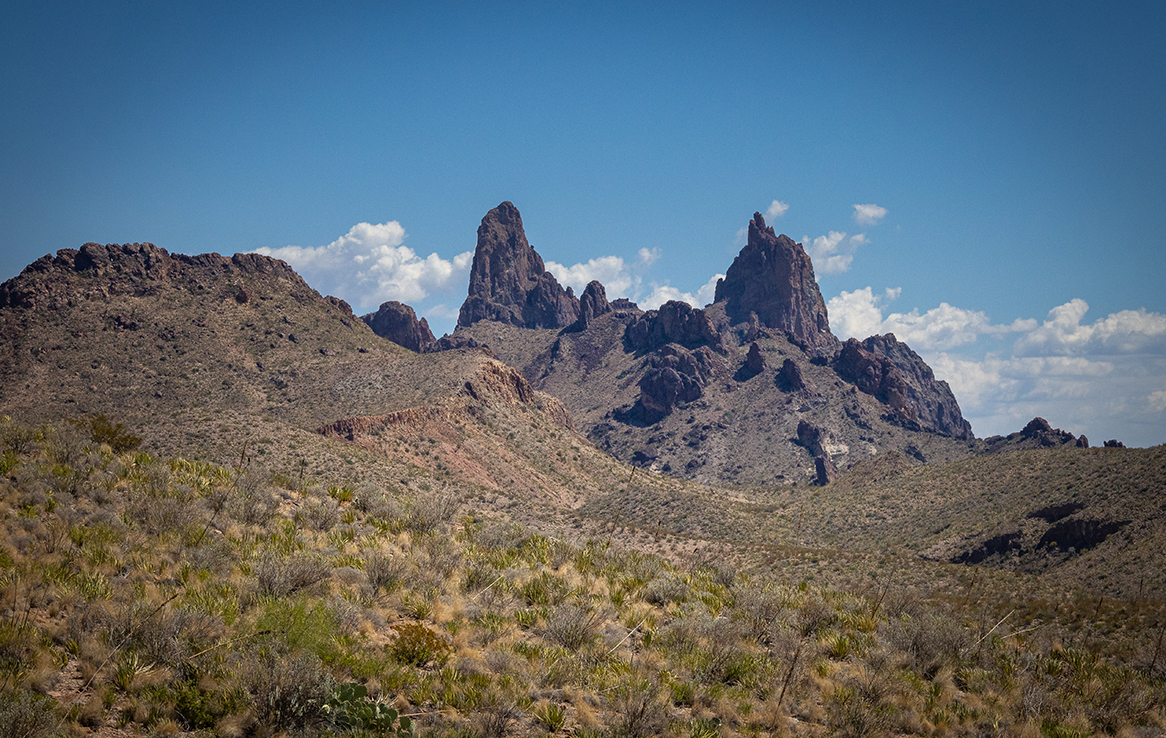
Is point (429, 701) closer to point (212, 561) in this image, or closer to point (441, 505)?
point (212, 561)

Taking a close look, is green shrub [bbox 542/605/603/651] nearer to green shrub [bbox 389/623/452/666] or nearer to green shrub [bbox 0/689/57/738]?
green shrub [bbox 389/623/452/666]

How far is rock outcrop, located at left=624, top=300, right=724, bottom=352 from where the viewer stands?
175 metres

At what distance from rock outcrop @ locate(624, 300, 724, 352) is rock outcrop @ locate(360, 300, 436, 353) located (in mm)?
66801

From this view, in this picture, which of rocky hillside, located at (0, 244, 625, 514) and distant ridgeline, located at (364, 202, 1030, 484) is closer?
rocky hillside, located at (0, 244, 625, 514)

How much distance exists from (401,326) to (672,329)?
85068 millimetres

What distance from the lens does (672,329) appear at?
7087 inches

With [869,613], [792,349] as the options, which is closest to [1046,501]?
[869,613]

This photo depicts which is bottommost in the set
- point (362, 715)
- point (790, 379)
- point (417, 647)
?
point (362, 715)

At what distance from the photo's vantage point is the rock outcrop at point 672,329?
175 metres

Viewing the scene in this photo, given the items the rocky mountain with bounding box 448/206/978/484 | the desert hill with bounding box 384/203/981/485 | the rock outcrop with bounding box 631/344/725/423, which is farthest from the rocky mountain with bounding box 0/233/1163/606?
the rock outcrop with bounding box 631/344/725/423

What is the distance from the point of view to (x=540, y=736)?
757 centimetres

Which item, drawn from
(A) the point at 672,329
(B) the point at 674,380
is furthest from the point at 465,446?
(A) the point at 672,329

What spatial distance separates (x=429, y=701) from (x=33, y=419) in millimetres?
66279

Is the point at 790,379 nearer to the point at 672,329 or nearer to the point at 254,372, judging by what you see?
the point at 672,329
